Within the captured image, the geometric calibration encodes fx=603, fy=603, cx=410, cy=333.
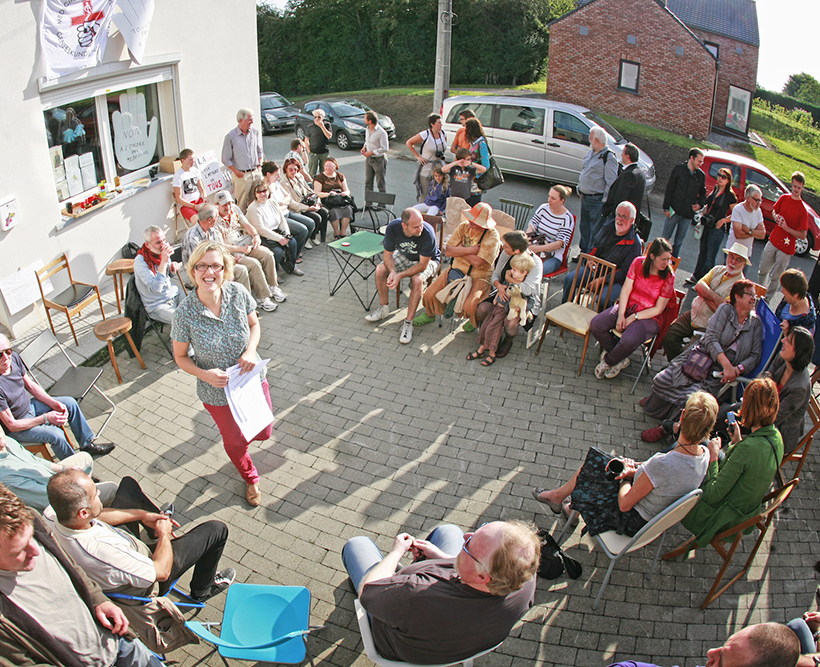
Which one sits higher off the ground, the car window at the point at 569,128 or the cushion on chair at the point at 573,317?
the car window at the point at 569,128

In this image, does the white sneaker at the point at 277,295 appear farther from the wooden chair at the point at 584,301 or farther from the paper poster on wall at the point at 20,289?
the wooden chair at the point at 584,301

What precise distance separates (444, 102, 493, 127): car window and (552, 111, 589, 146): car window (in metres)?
1.44

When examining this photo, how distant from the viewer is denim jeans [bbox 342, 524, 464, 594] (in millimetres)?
3520

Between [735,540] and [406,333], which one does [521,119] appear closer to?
[406,333]

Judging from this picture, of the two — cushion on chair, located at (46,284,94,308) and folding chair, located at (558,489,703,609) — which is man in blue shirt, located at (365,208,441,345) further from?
folding chair, located at (558,489,703,609)

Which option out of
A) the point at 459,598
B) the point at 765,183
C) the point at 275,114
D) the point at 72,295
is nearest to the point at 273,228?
the point at 72,295

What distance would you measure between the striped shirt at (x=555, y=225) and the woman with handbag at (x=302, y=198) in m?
3.42

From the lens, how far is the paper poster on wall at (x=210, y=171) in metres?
8.91

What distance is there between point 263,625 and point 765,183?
10.8 meters

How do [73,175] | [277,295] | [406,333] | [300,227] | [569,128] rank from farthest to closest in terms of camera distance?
[569,128]
[300,227]
[277,295]
[73,175]
[406,333]

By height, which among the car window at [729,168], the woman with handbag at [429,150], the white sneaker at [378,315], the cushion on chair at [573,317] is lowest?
the white sneaker at [378,315]

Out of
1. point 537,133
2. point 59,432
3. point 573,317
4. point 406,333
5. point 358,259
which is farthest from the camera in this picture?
point 537,133

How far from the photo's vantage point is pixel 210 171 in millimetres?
9086

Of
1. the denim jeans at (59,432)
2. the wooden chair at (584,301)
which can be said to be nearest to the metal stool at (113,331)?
the denim jeans at (59,432)
